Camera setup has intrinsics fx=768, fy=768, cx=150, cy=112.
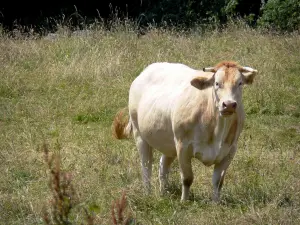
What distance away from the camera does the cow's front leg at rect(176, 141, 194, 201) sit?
710 centimetres

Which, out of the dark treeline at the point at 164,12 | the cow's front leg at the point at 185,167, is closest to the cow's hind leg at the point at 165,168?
the cow's front leg at the point at 185,167

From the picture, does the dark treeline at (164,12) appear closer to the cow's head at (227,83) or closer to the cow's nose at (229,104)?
the cow's head at (227,83)

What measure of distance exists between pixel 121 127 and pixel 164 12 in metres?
13.5

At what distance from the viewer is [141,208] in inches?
269

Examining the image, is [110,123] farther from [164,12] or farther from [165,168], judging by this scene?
[164,12]

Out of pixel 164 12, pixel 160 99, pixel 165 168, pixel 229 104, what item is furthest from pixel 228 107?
pixel 164 12

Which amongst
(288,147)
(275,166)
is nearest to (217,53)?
(288,147)

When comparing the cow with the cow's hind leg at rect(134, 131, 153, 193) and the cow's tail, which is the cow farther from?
the cow's tail

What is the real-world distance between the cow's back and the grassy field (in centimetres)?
48

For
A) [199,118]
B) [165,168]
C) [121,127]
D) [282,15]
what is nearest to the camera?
[199,118]

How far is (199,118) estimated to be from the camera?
7.04 m

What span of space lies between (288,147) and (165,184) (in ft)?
7.18

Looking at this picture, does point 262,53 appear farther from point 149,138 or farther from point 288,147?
point 149,138

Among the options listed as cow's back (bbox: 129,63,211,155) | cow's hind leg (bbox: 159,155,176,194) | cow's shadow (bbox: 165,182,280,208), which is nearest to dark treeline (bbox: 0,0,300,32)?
cow's back (bbox: 129,63,211,155)
